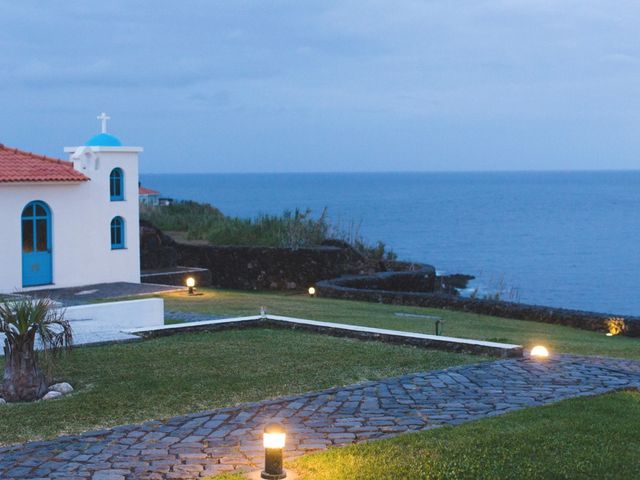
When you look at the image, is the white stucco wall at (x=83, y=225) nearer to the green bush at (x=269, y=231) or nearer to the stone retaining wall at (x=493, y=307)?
the stone retaining wall at (x=493, y=307)

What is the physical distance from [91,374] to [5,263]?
10310 millimetres

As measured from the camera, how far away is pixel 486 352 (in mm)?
11078

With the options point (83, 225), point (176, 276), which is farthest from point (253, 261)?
point (83, 225)

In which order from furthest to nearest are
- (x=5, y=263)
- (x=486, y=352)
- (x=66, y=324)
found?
(x=5, y=263) < (x=486, y=352) < (x=66, y=324)

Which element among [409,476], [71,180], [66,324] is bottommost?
[409,476]

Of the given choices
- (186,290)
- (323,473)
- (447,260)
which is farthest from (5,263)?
(447,260)

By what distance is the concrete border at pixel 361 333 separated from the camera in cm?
1109

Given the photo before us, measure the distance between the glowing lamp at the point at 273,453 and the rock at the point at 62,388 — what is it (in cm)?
368

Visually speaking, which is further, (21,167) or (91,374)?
(21,167)

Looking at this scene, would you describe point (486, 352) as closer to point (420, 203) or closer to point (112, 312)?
point (112, 312)

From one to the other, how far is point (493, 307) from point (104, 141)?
988 centimetres

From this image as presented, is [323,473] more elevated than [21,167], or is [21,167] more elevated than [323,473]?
[21,167]

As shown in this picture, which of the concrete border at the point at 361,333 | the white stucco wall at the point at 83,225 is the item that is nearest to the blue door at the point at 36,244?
the white stucco wall at the point at 83,225

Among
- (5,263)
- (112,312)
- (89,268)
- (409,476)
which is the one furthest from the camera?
(89,268)
